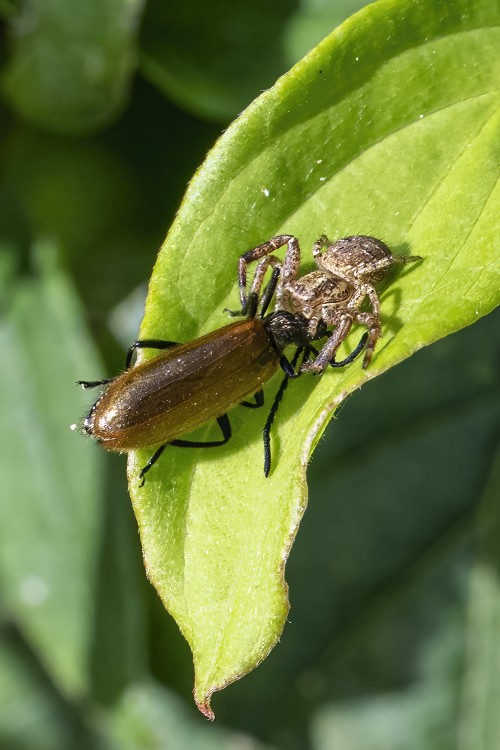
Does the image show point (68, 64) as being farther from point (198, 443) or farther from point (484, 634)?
point (484, 634)

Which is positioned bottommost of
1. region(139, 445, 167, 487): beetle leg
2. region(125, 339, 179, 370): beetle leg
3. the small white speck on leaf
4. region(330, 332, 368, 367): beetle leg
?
the small white speck on leaf

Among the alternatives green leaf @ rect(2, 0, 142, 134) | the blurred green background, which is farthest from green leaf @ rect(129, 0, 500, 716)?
the blurred green background

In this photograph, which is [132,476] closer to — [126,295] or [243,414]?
[243,414]

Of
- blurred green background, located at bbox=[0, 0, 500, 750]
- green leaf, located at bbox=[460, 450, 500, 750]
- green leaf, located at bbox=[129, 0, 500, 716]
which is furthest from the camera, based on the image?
green leaf, located at bbox=[460, 450, 500, 750]

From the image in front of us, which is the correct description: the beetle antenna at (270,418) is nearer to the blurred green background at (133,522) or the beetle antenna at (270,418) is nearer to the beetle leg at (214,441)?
the beetle leg at (214,441)

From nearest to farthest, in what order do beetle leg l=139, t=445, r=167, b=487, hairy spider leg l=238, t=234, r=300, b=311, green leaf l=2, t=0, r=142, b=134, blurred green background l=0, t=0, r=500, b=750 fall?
beetle leg l=139, t=445, r=167, b=487
hairy spider leg l=238, t=234, r=300, b=311
green leaf l=2, t=0, r=142, b=134
blurred green background l=0, t=0, r=500, b=750

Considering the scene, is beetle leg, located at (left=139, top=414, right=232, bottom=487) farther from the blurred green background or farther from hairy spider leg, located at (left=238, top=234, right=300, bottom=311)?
the blurred green background
